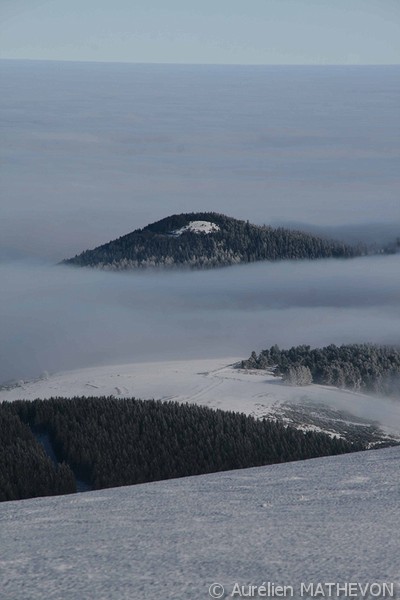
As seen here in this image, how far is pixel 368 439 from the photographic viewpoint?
58.9 metres

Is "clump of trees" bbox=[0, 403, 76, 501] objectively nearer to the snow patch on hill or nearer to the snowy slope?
the snowy slope

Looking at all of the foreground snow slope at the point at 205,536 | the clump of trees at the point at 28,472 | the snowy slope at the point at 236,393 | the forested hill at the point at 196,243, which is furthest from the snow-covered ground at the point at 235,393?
the forested hill at the point at 196,243

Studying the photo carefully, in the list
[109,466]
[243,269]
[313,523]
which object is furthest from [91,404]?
[243,269]

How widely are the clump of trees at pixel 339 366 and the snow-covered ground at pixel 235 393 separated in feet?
6.78

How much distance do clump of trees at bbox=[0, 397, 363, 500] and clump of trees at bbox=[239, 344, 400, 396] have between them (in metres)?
25.2

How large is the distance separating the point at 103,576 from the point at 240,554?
2.41 metres

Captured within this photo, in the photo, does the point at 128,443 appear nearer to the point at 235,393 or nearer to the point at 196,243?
the point at 235,393

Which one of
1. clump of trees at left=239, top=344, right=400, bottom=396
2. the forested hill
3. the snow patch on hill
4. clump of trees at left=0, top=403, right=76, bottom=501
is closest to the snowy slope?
clump of trees at left=239, top=344, right=400, bottom=396

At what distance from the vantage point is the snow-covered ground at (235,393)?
6538cm

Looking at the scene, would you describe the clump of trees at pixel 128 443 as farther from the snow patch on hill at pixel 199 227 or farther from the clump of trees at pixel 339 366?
the snow patch on hill at pixel 199 227

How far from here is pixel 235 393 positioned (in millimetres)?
73312

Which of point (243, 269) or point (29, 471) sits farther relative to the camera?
point (243, 269)

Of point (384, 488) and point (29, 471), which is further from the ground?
point (384, 488)

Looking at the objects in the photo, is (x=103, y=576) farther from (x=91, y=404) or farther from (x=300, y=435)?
(x=91, y=404)
